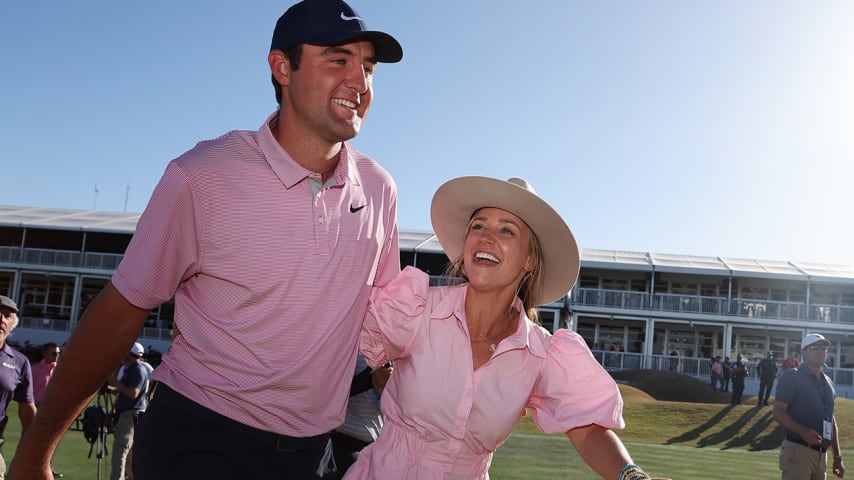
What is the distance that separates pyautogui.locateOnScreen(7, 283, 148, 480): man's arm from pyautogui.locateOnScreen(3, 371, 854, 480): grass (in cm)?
935

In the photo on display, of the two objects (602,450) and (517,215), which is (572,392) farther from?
(517,215)

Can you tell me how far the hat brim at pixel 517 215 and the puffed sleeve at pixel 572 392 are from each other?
0.43 meters

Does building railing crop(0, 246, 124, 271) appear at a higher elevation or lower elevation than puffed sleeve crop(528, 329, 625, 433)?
lower

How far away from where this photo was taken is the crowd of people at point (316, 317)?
246 centimetres

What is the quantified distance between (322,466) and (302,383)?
0.38m

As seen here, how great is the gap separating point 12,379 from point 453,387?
5.81 meters

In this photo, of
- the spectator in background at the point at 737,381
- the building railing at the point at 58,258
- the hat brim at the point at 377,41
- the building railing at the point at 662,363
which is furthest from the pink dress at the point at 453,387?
the building railing at the point at 58,258

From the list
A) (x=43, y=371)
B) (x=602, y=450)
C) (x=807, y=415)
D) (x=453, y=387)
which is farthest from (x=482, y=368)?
(x=43, y=371)

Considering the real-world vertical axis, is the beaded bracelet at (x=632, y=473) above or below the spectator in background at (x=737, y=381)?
above

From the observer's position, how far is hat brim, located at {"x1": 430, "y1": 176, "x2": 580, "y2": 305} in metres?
3.34

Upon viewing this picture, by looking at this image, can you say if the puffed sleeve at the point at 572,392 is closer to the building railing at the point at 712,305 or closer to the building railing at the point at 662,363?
the building railing at the point at 662,363

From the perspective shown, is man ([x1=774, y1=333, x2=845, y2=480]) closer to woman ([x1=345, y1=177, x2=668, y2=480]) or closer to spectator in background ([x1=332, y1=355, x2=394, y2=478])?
spectator in background ([x1=332, y1=355, x2=394, y2=478])

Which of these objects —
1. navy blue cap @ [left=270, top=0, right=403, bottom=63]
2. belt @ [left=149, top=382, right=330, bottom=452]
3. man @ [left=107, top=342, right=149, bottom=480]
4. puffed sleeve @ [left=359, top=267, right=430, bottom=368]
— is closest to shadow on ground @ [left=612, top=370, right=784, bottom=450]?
man @ [left=107, top=342, right=149, bottom=480]

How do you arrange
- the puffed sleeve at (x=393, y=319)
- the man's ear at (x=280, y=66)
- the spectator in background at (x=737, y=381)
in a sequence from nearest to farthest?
the man's ear at (x=280, y=66), the puffed sleeve at (x=393, y=319), the spectator in background at (x=737, y=381)
